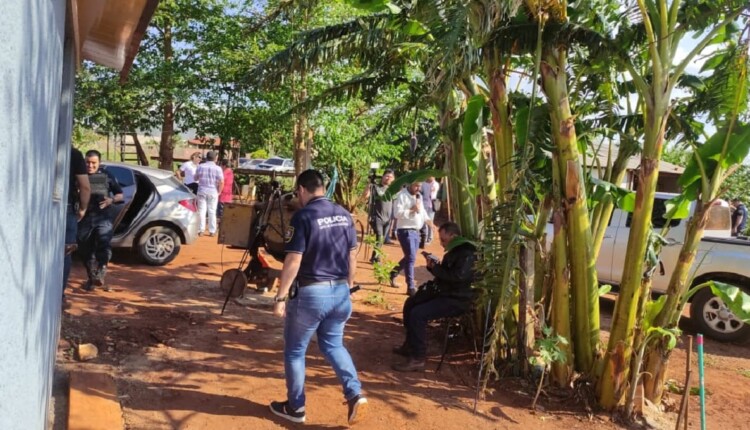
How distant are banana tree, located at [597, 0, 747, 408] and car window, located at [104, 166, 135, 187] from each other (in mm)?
6908

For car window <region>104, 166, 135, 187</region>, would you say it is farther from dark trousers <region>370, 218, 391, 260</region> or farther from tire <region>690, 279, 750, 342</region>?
tire <region>690, 279, 750, 342</region>

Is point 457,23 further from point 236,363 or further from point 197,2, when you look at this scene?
point 197,2

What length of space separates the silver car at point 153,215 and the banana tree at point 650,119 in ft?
21.5

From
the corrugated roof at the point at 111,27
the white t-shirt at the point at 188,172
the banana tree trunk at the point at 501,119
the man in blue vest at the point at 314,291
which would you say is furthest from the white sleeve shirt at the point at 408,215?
the white t-shirt at the point at 188,172

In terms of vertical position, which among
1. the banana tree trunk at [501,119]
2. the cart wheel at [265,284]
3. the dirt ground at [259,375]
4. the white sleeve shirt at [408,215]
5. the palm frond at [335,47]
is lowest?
the dirt ground at [259,375]

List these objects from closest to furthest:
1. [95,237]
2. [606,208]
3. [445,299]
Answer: [606,208] < [445,299] < [95,237]

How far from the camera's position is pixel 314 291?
4348 millimetres

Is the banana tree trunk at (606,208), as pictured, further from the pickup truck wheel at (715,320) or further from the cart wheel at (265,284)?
the cart wheel at (265,284)

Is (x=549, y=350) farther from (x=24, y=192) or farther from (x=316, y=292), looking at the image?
(x=24, y=192)

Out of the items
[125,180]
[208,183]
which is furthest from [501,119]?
[208,183]

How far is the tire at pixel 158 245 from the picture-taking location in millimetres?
9305

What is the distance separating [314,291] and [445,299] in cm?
186

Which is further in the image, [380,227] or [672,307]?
[380,227]

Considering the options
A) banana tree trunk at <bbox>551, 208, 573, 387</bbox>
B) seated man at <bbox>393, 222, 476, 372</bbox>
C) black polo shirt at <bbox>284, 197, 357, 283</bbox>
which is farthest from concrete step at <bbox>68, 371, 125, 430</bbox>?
banana tree trunk at <bbox>551, 208, 573, 387</bbox>
